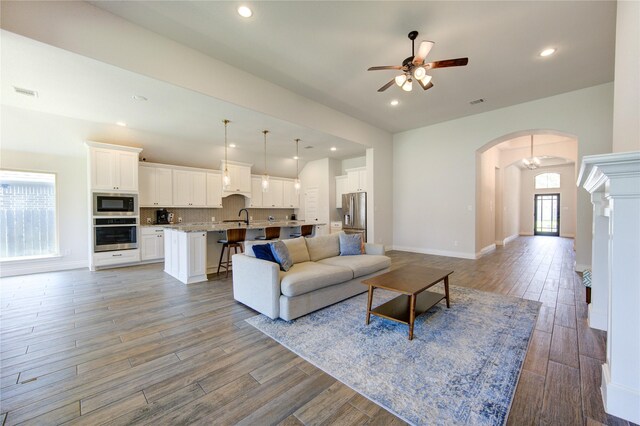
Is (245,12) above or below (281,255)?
above

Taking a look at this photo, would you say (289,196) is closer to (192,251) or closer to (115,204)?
(115,204)

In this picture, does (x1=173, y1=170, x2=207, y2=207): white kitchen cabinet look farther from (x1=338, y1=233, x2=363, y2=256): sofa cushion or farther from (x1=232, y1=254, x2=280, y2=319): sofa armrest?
(x1=338, y1=233, x2=363, y2=256): sofa cushion

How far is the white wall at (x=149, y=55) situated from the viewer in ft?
8.46

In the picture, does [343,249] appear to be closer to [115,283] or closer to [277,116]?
[277,116]

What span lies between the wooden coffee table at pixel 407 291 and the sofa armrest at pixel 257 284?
39.8 inches

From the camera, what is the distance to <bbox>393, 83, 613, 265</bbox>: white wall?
15.9ft

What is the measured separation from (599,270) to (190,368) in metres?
4.05

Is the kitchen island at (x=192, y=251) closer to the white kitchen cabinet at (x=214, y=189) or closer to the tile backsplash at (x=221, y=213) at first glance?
the tile backsplash at (x=221, y=213)

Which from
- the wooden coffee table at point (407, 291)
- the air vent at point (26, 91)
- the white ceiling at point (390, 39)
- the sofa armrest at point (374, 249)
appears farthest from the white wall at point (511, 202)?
the air vent at point (26, 91)

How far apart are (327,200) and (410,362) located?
6579mm

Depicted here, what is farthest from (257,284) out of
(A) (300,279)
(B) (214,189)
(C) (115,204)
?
(B) (214,189)

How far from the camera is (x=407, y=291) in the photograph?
2.45 metres

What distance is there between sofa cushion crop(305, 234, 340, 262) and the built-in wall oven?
441 centimetres

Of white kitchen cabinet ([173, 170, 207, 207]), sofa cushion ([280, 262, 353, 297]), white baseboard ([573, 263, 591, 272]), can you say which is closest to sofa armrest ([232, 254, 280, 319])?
sofa cushion ([280, 262, 353, 297])
